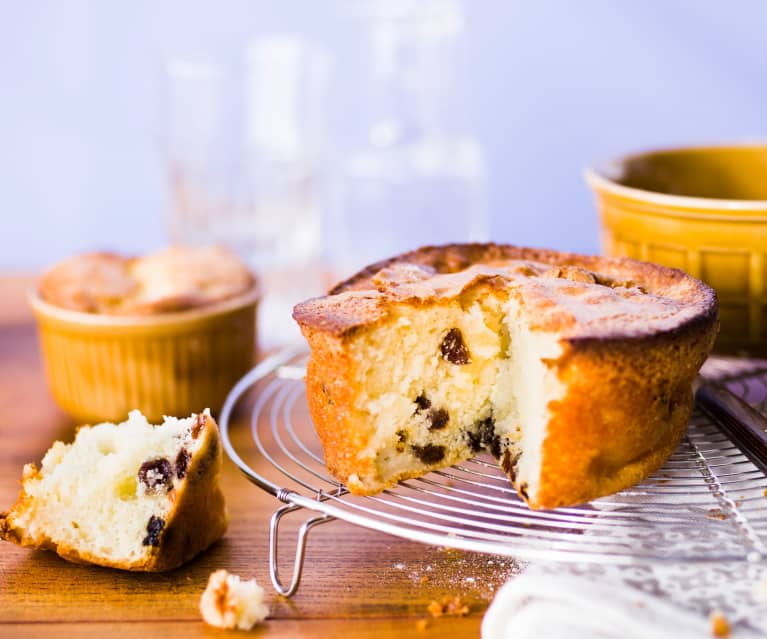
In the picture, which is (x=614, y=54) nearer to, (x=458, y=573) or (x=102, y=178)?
(x=102, y=178)

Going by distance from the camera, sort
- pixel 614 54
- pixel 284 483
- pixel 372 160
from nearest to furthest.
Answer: pixel 284 483 < pixel 372 160 < pixel 614 54

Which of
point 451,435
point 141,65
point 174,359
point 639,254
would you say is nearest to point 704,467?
point 451,435

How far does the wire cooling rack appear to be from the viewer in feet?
5.27

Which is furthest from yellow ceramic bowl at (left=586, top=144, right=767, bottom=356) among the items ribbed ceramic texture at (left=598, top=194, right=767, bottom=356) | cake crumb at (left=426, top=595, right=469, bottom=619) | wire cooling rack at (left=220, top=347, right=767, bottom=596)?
cake crumb at (left=426, top=595, right=469, bottom=619)

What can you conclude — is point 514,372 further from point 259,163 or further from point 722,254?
point 259,163

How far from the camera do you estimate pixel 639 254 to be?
250cm

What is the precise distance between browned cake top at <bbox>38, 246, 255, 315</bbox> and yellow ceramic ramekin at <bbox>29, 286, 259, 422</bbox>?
36mm

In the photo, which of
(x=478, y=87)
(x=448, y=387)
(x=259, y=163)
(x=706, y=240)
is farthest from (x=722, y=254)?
(x=478, y=87)

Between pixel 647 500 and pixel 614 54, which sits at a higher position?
pixel 614 54

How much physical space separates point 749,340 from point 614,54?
5.72 feet

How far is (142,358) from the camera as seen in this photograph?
248cm

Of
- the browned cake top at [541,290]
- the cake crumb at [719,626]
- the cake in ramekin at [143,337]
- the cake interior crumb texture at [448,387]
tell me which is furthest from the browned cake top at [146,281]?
the cake crumb at [719,626]

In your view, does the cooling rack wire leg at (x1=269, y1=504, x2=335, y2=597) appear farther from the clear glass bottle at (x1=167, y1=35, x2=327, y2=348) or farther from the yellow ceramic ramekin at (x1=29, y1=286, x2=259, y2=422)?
the clear glass bottle at (x1=167, y1=35, x2=327, y2=348)

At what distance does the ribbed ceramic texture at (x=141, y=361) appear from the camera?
8.09 ft
